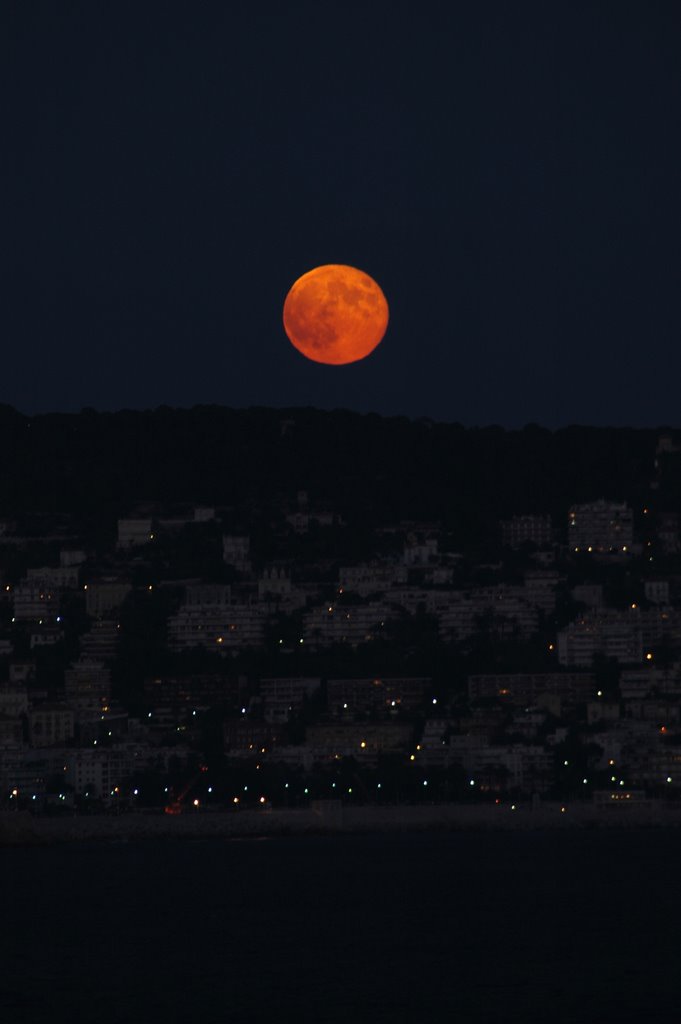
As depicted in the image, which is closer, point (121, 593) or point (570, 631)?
point (570, 631)

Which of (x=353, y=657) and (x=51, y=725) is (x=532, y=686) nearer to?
(x=353, y=657)

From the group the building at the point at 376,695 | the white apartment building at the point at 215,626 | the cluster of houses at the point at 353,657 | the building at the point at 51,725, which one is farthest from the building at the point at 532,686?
the building at the point at 51,725

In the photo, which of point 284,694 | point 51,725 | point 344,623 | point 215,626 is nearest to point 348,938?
point 51,725

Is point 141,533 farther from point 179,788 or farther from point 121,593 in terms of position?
point 179,788

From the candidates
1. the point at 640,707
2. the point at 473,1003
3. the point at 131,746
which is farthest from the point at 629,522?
the point at 473,1003

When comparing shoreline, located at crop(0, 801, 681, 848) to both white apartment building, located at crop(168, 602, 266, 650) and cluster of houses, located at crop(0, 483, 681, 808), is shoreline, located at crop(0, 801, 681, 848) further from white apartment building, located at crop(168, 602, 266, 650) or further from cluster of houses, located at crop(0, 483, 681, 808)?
white apartment building, located at crop(168, 602, 266, 650)
